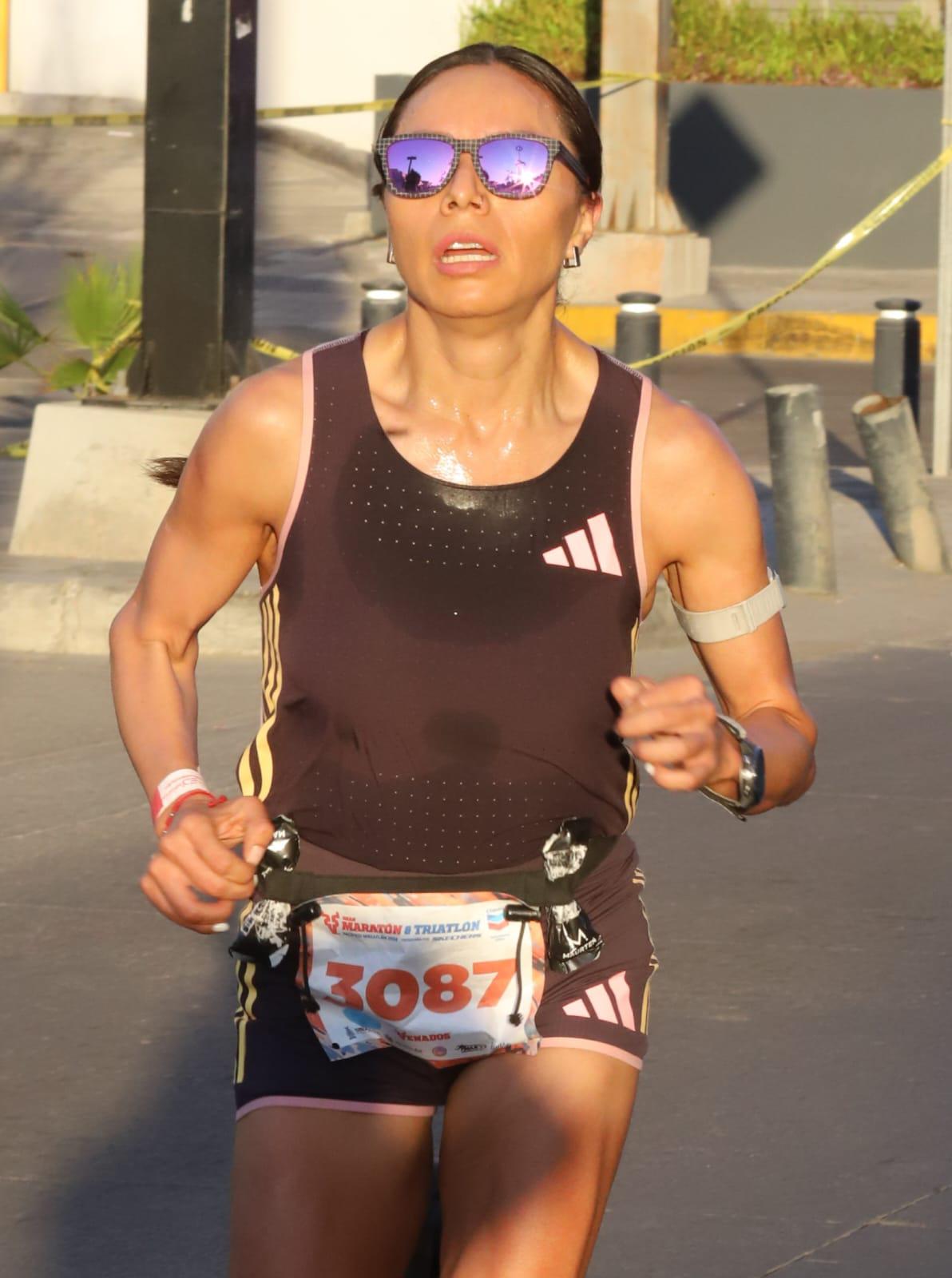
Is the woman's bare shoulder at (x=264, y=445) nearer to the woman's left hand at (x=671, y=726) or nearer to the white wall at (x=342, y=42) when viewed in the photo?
the woman's left hand at (x=671, y=726)

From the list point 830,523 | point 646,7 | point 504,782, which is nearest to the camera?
point 504,782

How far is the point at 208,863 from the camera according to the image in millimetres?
2543

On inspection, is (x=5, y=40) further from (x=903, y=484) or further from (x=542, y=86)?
(x=542, y=86)

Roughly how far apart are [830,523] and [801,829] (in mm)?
3362

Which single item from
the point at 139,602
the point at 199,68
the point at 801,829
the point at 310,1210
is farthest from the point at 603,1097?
the point at 199,68

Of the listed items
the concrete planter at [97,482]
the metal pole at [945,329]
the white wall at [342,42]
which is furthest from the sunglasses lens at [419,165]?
the white wall at [342,42]

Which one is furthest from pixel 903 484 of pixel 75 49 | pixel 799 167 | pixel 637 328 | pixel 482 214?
pixel 75 49

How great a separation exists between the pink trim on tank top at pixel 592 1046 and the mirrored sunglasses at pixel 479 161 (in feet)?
3.29

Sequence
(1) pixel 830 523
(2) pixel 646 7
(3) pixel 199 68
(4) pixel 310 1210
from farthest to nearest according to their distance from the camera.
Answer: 1. (2) pixel 646 7
2. (1) pixel 830 523
3. (3) pixel 199 68
4. (4) pixel 310 1210

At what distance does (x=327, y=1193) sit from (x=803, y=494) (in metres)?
6.98

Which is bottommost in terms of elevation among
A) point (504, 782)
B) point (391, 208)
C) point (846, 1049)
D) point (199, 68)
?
point (846, 1049)

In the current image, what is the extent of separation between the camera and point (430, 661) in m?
2.78

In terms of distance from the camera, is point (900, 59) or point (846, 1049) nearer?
point (846, 1049)

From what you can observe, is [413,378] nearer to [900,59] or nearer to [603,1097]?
[603,1097]
